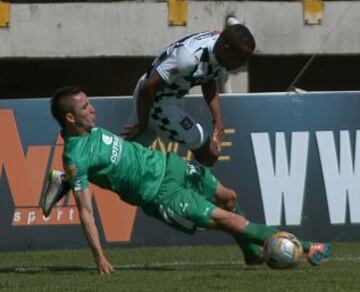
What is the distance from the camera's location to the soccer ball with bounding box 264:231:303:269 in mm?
9750

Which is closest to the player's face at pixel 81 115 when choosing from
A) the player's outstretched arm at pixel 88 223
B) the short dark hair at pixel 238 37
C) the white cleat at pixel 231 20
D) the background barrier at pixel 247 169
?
the player's outstretched arm at pixel 88 223

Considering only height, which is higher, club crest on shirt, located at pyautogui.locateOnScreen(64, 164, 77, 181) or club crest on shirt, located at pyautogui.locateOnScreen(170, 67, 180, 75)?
club crest on shirt, located at pyautogui.locateOnScreen(170, 67, 180, 75)

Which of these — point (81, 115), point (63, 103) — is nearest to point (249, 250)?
point (81, 115)

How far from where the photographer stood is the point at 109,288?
8.69 m

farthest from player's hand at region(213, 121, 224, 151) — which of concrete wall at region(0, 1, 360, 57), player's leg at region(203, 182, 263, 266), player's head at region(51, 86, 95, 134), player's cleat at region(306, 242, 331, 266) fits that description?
concrete wall at region(0, 1, 360, 57)

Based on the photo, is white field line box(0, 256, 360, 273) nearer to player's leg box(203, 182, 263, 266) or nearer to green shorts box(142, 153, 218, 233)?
player's leg box(203, 182, 263, 266)

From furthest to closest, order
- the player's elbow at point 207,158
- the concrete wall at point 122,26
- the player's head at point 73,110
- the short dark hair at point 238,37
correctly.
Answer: the concrete wall at point 122,26
the player's elbow at point 207,158
the short dark hair at point 238,37
the player's head at point 73,110

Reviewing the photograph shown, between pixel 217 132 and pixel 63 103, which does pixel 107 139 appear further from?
pixel 217 132

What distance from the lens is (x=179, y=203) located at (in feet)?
32.2

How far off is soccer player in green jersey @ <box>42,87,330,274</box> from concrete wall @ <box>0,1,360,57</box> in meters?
7.59

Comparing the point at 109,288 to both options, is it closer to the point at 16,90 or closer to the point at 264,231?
the point at 264,231

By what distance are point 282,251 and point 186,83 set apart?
2003mm

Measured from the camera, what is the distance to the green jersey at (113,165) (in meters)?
9.59

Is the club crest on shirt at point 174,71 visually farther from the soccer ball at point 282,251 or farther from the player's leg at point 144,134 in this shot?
the soccer ball at point 282,251
